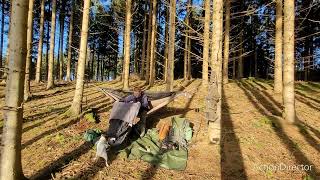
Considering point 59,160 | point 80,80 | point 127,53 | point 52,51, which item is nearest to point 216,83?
point 59,160

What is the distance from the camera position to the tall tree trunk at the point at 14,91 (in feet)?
18.3

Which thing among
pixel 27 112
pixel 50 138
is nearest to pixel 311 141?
pixel 50 138

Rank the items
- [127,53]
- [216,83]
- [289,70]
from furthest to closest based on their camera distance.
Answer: [127,53] → [289,70] → [216,83]

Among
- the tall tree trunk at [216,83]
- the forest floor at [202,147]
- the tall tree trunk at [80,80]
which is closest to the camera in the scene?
the forest floor at [202,147]

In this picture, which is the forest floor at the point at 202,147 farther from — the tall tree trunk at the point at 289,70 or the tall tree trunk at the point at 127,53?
the tall tree trunk at the point at 127,53

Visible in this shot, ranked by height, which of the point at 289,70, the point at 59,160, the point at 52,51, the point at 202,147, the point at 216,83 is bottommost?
the point at 59,160

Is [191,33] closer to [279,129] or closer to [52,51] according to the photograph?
[52,51]

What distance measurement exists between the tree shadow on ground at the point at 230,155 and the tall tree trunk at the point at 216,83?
43cm

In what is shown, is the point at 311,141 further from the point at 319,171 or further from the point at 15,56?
the point at 15,56

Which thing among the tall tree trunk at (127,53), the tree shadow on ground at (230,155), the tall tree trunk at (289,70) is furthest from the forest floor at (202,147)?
the tall tree trunk at (127,53)

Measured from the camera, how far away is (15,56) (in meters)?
5.57

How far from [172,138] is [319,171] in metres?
3.70

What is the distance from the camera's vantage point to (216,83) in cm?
873

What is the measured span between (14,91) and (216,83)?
5069 millimetres
